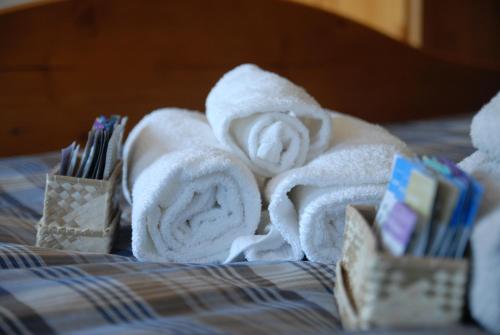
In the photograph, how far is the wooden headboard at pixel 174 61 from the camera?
1693 mm

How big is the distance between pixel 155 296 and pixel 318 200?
0.25m

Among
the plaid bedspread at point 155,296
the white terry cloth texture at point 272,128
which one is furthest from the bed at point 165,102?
the white terry cloth texture at point 272,128

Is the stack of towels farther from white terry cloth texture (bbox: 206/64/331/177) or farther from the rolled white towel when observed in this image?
the rolled white towel

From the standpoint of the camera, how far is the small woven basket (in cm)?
97

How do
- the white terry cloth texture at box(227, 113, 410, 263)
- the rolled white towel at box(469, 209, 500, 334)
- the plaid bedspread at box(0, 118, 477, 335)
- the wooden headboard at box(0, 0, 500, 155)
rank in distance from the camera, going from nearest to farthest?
1. the rolled white towel at box(469, 209, 500, 334)
2. the plaid bedspread at box(0, 118, 477, 335)
3. the white terry cloth texture at box(227, 113, 410, 263)
4. the wooden headboard at box(0, 0, 500, 155)

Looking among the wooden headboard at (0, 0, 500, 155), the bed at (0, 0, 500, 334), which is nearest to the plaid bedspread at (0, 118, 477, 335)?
the bed at (0, 0, 500, 334)

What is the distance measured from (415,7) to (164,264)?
6.36 feet

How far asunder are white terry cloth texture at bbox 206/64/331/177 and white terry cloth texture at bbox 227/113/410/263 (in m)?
0.03

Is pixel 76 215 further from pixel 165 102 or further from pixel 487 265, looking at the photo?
pixel 165 102

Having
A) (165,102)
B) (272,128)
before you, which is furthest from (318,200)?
(165,102)

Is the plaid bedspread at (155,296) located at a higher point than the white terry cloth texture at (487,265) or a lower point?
lower

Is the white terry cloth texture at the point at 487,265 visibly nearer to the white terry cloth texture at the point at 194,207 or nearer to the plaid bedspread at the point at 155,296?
the plaid bedspread at the point at 155,296

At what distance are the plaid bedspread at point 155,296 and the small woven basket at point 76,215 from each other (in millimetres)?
44

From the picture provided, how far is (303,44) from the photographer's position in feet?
6.70
